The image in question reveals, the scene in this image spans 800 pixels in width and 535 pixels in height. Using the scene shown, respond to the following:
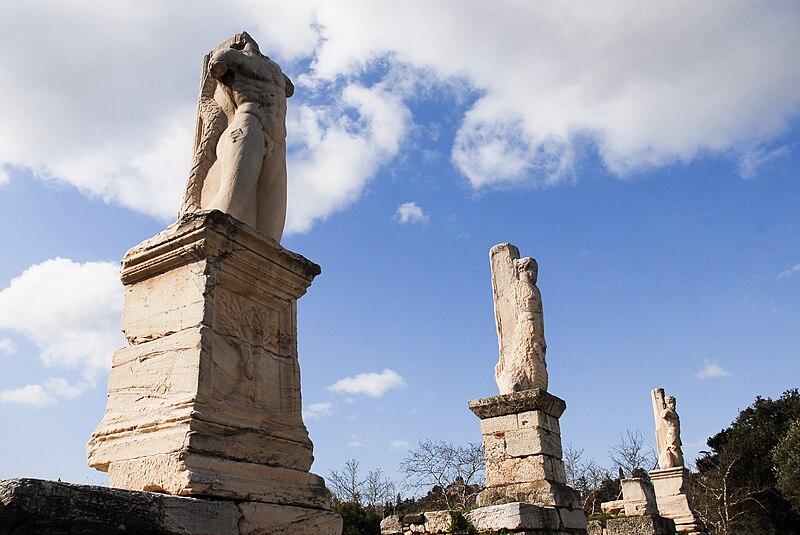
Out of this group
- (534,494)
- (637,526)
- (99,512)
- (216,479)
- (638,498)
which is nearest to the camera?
(99,512)

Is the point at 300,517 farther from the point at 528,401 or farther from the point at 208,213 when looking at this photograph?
the point at 528,401

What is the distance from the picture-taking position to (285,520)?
3.09 m

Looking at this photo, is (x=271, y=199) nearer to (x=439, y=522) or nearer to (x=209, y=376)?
(x=209, y=376)

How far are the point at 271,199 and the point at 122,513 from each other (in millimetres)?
2159

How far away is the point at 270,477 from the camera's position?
3.16 meters

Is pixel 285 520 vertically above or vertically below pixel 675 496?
below

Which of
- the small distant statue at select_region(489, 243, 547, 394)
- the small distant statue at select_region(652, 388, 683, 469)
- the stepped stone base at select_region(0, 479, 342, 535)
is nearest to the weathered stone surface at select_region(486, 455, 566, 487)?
the small distant statue at select_region(489, 243, 547, 394)

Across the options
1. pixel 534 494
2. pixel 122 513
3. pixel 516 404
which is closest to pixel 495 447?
pixel 516 404

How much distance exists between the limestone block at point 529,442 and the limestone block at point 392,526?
1.57 m

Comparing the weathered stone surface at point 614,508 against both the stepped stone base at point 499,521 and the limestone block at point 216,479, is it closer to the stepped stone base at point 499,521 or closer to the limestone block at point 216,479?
the stepped stone base at point 499,521

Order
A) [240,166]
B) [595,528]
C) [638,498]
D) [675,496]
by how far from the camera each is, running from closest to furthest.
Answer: [240,166] < [595,528] < [638,498] < [675,496]

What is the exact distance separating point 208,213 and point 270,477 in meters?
1.26

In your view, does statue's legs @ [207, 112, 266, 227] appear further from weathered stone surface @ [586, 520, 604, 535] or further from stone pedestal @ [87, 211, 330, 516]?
weathered stone surface @ [586, 520, 604, 535]

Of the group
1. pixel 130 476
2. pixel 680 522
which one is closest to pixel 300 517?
pixel 130 476
